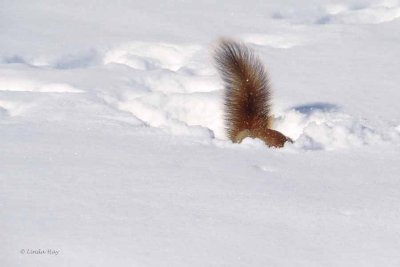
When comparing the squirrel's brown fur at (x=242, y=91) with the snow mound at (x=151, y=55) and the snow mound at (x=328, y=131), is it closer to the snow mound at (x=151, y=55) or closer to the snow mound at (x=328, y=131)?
the snow mound at (x=328, y=131)

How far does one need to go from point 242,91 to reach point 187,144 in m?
0.40

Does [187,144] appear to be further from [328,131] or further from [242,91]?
[328,131]

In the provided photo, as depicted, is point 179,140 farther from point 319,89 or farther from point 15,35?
point 15,35

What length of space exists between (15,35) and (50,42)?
0.84 ft

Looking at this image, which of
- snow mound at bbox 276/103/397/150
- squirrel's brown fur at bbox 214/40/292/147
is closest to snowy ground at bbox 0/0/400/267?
snow mound at bbox 276/103/397/150

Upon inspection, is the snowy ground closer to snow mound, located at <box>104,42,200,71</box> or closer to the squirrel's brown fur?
snow mound, located at <box>104,42,200,71</box>

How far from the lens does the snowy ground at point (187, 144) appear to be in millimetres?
1971

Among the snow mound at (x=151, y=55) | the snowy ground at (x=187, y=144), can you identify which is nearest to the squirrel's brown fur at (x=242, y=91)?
the snowy ground at (x=187, y=144)

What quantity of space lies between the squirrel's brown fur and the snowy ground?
135mm

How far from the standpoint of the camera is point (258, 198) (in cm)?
232

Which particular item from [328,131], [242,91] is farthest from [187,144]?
[328,131]

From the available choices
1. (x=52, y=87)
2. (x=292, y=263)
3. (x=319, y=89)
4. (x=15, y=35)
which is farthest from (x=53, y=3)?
(x=292, y=263)

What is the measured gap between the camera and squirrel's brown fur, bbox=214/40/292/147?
314cm

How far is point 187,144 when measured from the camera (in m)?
2.88
